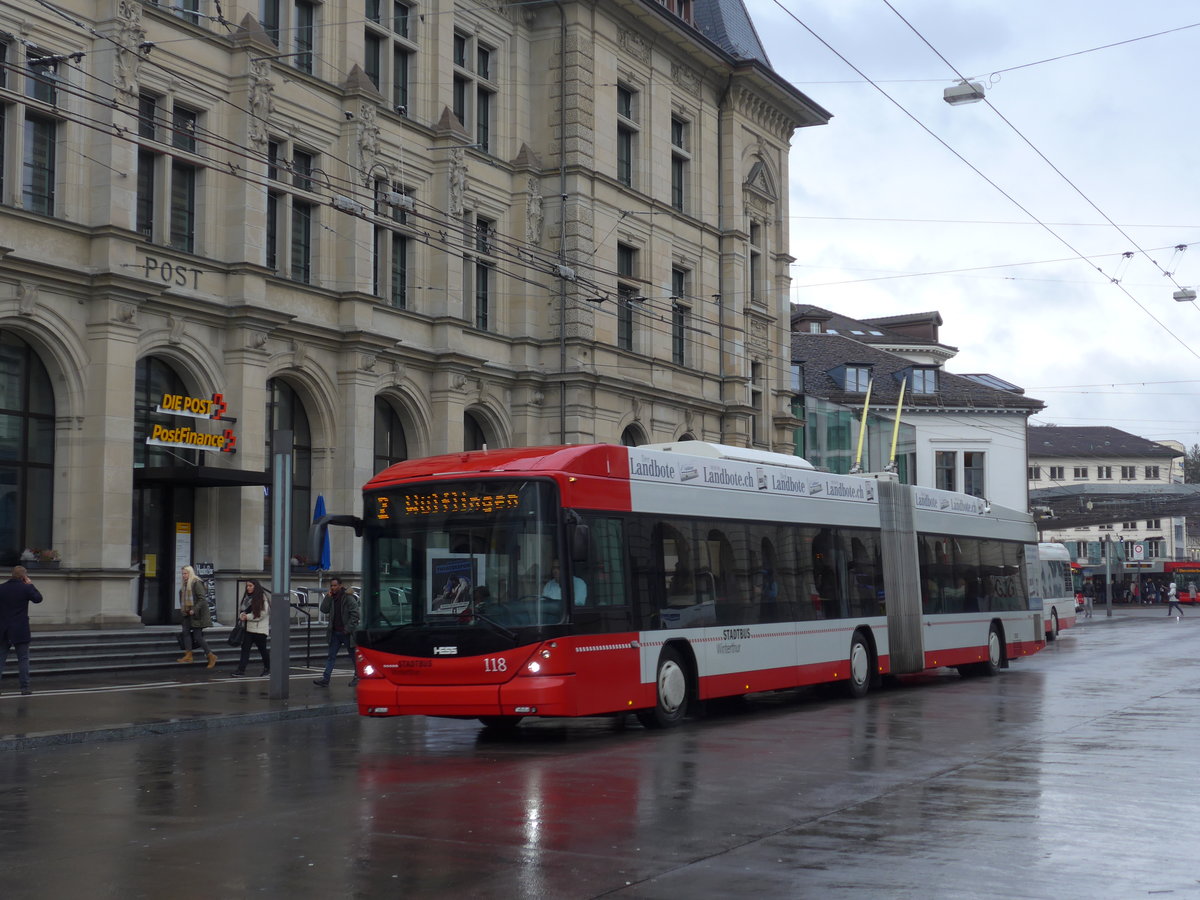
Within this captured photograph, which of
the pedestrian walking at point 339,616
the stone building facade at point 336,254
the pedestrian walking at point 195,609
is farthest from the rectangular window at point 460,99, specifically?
the pedestrian walking at point 339,616

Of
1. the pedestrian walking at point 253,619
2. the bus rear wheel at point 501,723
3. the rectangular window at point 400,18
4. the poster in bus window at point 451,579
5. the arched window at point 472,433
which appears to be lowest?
the bus rear wheel at point 501,723

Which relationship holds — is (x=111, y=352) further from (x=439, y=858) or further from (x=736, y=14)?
(x=736, y=14)

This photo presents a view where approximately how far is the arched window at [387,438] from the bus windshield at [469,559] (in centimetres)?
1809

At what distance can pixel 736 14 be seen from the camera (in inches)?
1954

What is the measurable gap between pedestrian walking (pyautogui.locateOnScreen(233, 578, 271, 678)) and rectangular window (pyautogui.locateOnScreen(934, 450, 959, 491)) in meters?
54.2

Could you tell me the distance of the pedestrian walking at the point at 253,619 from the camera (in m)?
23.5

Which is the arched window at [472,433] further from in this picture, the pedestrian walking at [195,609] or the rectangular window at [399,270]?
the pedestrian walking at [195,609]

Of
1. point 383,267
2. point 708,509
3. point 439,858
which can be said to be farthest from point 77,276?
point 439,858

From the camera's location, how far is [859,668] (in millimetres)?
21922

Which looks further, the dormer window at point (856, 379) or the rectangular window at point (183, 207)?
the dormer window at point (856, 379)

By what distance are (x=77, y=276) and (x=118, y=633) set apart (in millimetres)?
6120

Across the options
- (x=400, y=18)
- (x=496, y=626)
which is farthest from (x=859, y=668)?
(x=400, y=18)

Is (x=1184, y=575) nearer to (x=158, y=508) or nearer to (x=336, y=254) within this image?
(x=336, y=254)

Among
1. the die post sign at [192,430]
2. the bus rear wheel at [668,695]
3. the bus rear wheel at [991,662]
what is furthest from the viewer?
the die post sign at [192,430]
